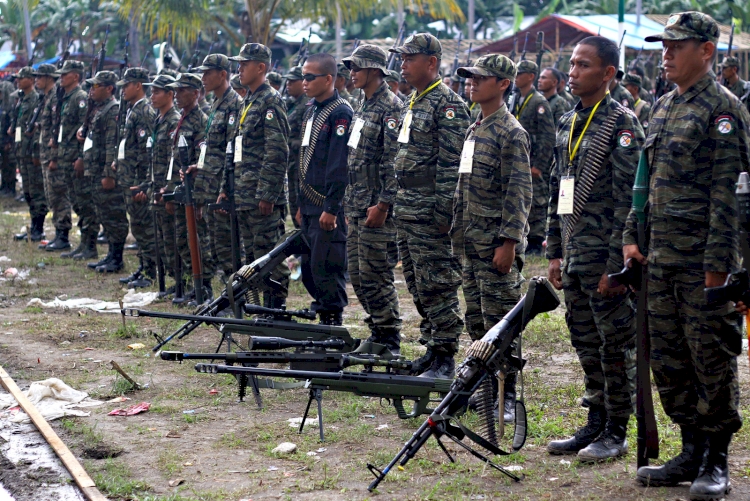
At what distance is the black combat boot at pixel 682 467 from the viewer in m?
4.52

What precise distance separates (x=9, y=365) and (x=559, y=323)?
460 cm

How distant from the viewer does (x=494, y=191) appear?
18.4 feet

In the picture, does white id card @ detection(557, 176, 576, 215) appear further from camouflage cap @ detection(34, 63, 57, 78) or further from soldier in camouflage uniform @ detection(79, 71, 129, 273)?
camouflage cap @ detection(34, 63, 57, 78)

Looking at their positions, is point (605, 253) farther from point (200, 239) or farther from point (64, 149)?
point (64, 149)

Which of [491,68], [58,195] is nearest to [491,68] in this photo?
[491,68]

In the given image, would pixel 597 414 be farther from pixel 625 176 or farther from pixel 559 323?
A: pixel 559 323

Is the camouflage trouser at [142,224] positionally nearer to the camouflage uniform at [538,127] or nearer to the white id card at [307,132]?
the white id card at [307,132]

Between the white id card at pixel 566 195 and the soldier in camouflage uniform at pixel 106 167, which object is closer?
the white id card at pixel 566 195

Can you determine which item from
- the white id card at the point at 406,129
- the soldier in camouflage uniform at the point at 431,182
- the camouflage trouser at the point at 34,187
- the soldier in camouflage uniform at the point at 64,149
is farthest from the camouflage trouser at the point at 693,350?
the camouflage trouser at the point at 34,187

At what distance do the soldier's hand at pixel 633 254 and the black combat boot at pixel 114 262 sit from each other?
337 inches

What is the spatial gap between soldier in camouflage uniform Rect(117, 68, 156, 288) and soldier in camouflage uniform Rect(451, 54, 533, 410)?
5818mm

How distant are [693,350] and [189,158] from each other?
245 inches

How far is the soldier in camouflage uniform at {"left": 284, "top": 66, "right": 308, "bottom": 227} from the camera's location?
888cm

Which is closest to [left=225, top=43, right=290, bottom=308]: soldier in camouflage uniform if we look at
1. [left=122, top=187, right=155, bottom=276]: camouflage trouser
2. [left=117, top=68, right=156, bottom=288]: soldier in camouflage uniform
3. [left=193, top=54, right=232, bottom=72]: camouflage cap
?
[left=193, top=54, right=232, bottom=72]: camouflage cap
